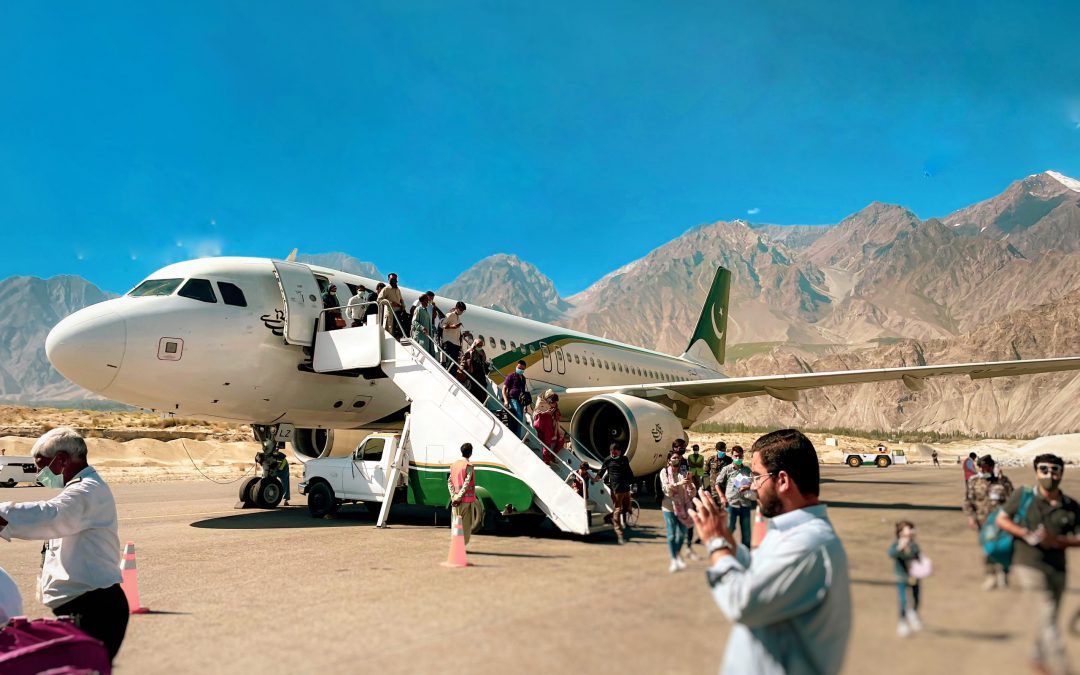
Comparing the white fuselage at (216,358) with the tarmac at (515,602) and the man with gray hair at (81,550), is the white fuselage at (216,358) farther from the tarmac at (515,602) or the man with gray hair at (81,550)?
the man with gray hair at (81,550)

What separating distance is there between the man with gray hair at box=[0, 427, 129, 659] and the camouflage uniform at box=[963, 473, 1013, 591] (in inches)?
156

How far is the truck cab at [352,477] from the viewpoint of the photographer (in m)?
11.1

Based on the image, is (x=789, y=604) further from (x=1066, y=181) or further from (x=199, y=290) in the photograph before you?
(x=199, y=290)

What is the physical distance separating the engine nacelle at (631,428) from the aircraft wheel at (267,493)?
6.09 m

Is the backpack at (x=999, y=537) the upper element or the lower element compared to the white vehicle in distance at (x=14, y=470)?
upper

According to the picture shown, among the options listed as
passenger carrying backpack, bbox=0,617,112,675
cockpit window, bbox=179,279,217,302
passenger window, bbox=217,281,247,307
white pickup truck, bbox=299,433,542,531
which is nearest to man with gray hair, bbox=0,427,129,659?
passenger carrying backpack, bbox=0,617,112,675

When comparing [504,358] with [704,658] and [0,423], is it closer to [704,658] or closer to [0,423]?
[704,658]

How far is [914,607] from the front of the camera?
1.47 metres

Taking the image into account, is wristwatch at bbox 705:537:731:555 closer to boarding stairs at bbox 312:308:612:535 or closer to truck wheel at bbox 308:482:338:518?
boarding stairs at bbox 312:308:612:535

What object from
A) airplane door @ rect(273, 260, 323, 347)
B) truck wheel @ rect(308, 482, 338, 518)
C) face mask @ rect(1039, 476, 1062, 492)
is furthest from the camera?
airplane door @ rect(273, 260, 323, 347)

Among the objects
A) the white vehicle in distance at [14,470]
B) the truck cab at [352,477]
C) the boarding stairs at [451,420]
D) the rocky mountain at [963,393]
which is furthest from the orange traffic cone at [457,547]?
the white vehicle in distance at [14,470]

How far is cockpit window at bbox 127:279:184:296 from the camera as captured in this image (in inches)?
438

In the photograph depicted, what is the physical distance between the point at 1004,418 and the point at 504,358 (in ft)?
43.8

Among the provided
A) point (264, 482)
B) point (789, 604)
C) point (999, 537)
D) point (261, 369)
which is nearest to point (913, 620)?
point (999, 537)
